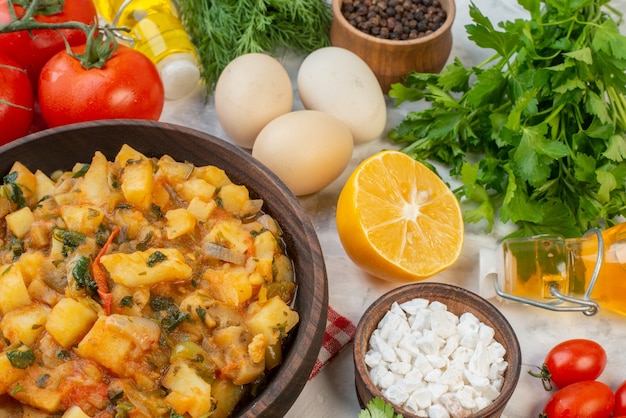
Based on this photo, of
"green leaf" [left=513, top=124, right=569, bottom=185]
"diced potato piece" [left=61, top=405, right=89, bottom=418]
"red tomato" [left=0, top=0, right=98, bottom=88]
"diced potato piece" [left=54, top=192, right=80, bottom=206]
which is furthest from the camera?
"red tomato" [left=0, top=0, right=98, bottom=88]

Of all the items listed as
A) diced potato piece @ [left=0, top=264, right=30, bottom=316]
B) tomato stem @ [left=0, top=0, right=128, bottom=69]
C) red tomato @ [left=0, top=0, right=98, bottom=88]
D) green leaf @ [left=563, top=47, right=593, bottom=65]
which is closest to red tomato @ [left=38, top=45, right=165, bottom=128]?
tomato stem @ [left=0, top=0, right=128, bottom=69]

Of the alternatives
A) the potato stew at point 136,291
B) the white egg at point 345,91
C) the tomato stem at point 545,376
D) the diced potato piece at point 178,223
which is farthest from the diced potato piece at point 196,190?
the tomato stem at point 545,376

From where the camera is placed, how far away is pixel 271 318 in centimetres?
189

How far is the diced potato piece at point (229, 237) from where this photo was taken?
2010mm

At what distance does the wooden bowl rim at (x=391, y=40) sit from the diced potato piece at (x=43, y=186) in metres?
1.42

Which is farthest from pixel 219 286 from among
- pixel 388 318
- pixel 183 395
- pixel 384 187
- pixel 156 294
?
pixel 384 187

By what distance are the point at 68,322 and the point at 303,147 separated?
1.09 metres

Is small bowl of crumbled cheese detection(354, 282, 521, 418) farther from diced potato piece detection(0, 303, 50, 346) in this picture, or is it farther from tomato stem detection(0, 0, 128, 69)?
tomato stem detection(0, 0, 128, 69)

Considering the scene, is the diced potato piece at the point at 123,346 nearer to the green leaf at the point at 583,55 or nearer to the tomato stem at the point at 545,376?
the tomato stem at the point at 545,376

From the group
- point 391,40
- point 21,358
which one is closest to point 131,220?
point 21,358

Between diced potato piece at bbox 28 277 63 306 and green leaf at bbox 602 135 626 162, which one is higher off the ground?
diced potato piece at bbox 28 277 63 306

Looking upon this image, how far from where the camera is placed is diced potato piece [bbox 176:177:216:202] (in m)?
A: 2.13

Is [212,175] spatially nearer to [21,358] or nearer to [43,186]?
[43,186]

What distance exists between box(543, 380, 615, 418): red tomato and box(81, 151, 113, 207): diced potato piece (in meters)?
1.42
